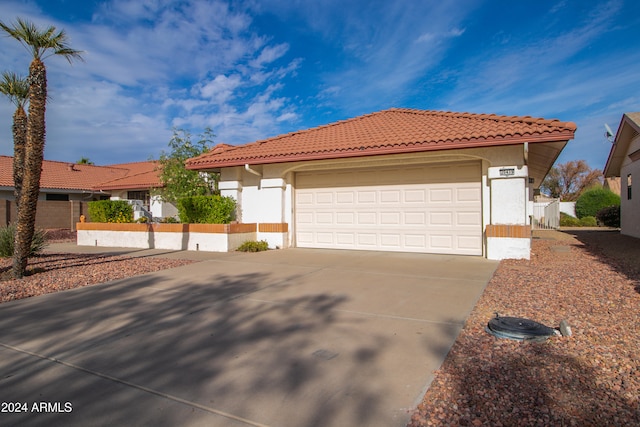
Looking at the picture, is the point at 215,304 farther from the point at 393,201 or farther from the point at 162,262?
the point at 393,201

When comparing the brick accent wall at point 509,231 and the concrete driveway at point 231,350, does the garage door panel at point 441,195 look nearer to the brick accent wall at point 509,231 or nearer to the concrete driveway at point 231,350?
the brick accent wall at point 509,231

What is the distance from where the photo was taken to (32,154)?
782 cm

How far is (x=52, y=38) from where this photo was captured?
316 inches

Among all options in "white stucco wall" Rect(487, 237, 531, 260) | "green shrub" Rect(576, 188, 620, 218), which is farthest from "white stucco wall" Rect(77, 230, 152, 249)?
"green shrub" Rect(576, 188, 620, 218)

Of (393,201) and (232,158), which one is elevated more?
(232,158)

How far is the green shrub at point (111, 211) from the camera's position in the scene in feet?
50.6

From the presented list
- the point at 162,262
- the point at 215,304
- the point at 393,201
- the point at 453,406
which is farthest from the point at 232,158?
the point at 453,406

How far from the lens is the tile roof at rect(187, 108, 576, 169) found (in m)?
9.54

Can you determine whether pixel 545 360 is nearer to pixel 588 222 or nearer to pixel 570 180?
pixel 588 222

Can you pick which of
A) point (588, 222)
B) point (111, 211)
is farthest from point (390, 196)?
point (588, 222)

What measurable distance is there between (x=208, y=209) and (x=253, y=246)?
2.04 meters

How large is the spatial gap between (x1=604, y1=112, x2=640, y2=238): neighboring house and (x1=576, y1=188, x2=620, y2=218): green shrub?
12894mm

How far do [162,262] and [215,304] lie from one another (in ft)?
15.9

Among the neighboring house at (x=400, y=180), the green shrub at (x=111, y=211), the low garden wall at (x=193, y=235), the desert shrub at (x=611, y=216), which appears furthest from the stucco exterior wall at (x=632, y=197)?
the green shrub at (x=111, y=211)
